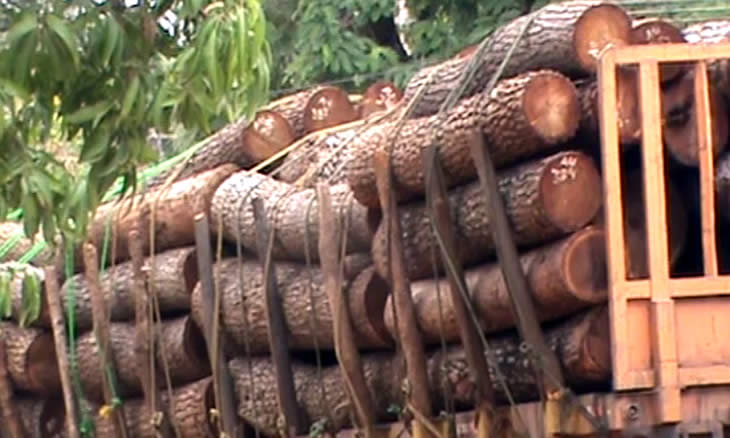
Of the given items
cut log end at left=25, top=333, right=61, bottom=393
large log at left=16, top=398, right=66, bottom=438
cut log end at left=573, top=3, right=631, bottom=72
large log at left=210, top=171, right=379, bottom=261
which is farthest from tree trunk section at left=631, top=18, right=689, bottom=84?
large log at left=16, top=398, right=66, bottom=438

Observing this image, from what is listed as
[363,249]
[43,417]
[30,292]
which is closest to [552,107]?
[363,249]

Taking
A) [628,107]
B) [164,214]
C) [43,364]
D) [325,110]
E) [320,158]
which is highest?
[325,110]

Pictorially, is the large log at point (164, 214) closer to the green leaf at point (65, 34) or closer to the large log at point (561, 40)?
the large log at point (561, 40)

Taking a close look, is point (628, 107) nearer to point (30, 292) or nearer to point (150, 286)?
point (30, 292)

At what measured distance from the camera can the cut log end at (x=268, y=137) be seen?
1164 centimetres

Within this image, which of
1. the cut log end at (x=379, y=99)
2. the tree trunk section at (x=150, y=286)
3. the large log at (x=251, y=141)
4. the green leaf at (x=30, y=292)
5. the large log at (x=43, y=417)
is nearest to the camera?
the green leaf at (x=30, y=292)

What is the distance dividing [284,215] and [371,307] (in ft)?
3.25

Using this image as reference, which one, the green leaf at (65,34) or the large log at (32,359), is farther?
the large log at (32,359)

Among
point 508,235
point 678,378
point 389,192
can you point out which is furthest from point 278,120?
point 678,378

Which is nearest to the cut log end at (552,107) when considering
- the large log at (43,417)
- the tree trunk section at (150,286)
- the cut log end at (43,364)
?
the tree trunk section at (150,286)

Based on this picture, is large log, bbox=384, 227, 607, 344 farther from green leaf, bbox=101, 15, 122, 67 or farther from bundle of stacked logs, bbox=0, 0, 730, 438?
green leaf, bbox=101, 15, 122, 67

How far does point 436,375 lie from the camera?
917cm

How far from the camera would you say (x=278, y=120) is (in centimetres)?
1169

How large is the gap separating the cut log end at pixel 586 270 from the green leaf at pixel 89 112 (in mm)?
2748
